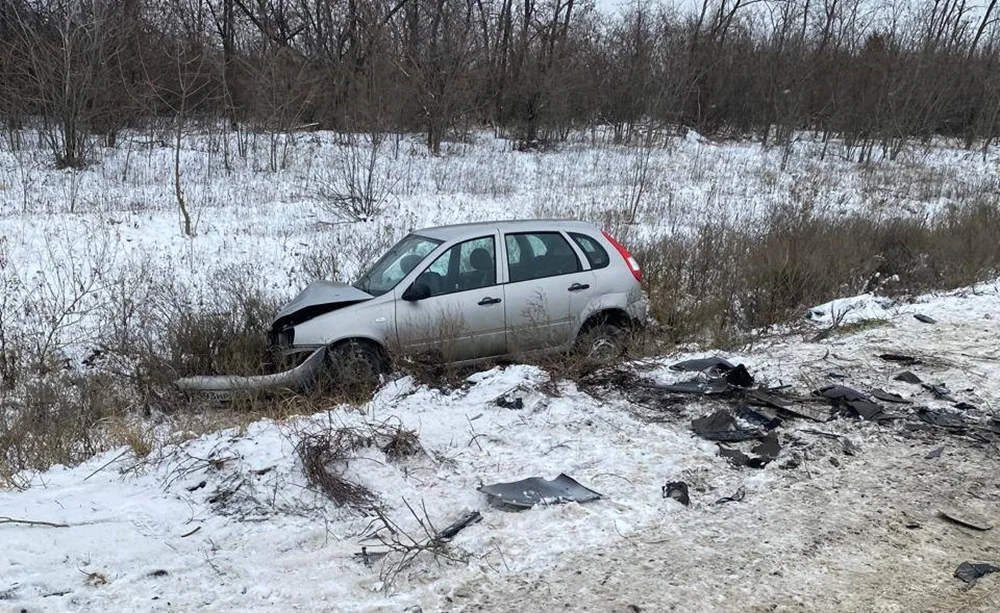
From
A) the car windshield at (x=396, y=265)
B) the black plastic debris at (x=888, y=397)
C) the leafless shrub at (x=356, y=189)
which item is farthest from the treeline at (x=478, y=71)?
the black plastic debris at (x=888, y=397)

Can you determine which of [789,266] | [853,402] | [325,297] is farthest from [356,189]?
[853,402]

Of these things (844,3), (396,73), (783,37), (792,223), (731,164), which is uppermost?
(844,3)

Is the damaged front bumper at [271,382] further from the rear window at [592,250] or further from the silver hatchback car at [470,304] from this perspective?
the rear window at [592,250]

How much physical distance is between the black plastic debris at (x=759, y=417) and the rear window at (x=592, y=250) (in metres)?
2.42

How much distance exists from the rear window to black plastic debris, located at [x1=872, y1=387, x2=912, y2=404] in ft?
9.26

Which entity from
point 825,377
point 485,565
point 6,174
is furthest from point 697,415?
point 6,174

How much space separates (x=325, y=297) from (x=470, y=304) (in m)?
1.38

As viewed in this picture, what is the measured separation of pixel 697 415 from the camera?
5289 millimetres

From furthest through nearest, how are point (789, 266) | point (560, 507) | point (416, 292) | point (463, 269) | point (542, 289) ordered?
point (789, 266) → point (542, 289) → point (463, 269) → point (416, 292) → point (560, 507)

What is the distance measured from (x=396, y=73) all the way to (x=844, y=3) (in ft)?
101

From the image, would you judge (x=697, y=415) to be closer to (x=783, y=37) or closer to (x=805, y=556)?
(x=805, y=556)

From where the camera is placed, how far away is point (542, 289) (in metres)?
6.94

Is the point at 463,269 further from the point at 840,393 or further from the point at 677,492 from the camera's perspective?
the point at 840,393

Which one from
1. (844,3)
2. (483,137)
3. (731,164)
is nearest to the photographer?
(731,164)
